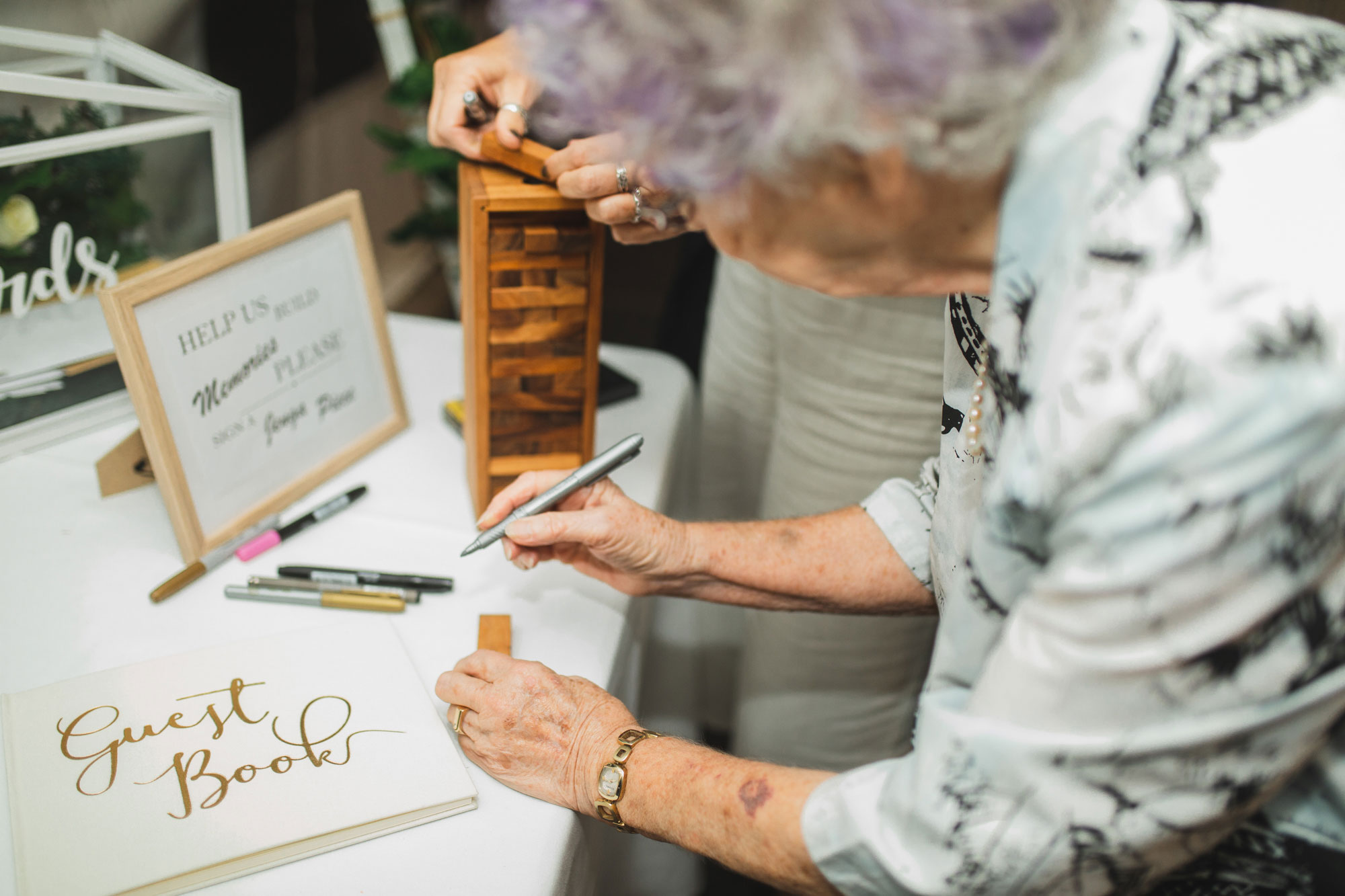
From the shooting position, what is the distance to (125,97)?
859mm

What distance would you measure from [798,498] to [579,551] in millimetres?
444

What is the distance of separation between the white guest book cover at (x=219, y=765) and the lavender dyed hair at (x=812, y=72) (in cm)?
48

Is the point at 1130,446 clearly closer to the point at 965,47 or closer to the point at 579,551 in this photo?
the point at 965,47

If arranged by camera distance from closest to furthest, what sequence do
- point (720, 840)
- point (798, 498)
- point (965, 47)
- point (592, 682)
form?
point (965, 47)
point (720, 840)
point (592, 682)
point (798, 498)

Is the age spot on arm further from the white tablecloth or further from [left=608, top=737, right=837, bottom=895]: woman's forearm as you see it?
the white tablecloth

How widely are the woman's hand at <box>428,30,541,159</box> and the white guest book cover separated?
52 centimetres

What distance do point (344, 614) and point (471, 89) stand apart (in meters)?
0.55

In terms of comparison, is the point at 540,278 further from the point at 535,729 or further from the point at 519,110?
the point at 535,729

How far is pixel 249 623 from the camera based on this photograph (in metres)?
0.78

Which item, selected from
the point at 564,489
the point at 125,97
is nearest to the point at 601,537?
the point at 564,489

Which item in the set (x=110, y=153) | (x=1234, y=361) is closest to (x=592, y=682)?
(x=1234, y=361)

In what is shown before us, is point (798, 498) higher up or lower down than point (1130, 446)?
lower down

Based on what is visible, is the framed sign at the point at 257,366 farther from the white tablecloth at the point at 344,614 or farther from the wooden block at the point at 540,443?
the wooden block at the point at 540,443

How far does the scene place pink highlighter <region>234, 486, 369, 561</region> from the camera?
853 mm
